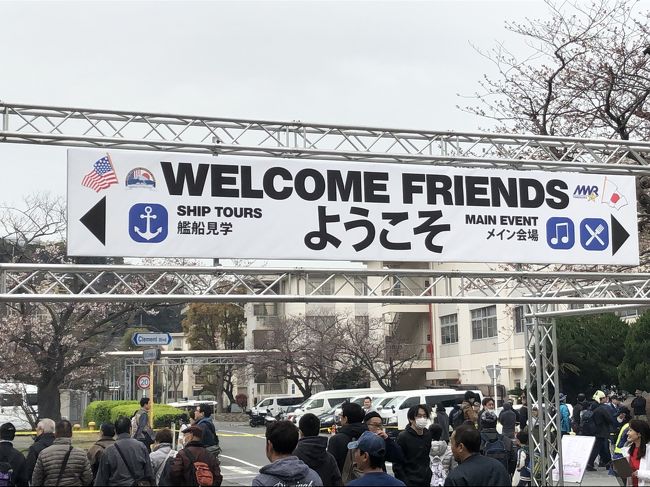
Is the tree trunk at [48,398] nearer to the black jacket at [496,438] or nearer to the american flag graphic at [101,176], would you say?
the black jacket at [496,438]

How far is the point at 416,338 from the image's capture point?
2376 inches

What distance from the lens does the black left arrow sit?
37.3 feet

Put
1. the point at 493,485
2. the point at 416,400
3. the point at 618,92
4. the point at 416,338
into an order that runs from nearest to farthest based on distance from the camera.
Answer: the point at 493,485, the point at 618,92, the point at 416,400, the point at 416,338

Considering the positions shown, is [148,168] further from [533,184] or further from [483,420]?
[483,420]

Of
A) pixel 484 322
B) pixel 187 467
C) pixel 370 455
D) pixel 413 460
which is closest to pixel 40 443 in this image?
pixel 187 467

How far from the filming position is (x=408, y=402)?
34.8 m

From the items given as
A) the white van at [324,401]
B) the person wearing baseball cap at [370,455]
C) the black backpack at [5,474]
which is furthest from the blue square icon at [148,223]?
the white van at [324,401]

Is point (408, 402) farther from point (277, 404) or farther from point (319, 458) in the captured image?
point (319, 458)

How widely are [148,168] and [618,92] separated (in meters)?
11.4

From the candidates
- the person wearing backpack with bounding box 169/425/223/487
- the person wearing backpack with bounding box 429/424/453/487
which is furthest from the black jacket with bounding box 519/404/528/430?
the person wearing backpack with bounding box 169/425/223/487

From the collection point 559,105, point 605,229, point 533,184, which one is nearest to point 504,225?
point 533,184

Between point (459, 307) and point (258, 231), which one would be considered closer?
point (258, 231)

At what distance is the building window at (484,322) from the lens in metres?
49.9

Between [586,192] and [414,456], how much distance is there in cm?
544
